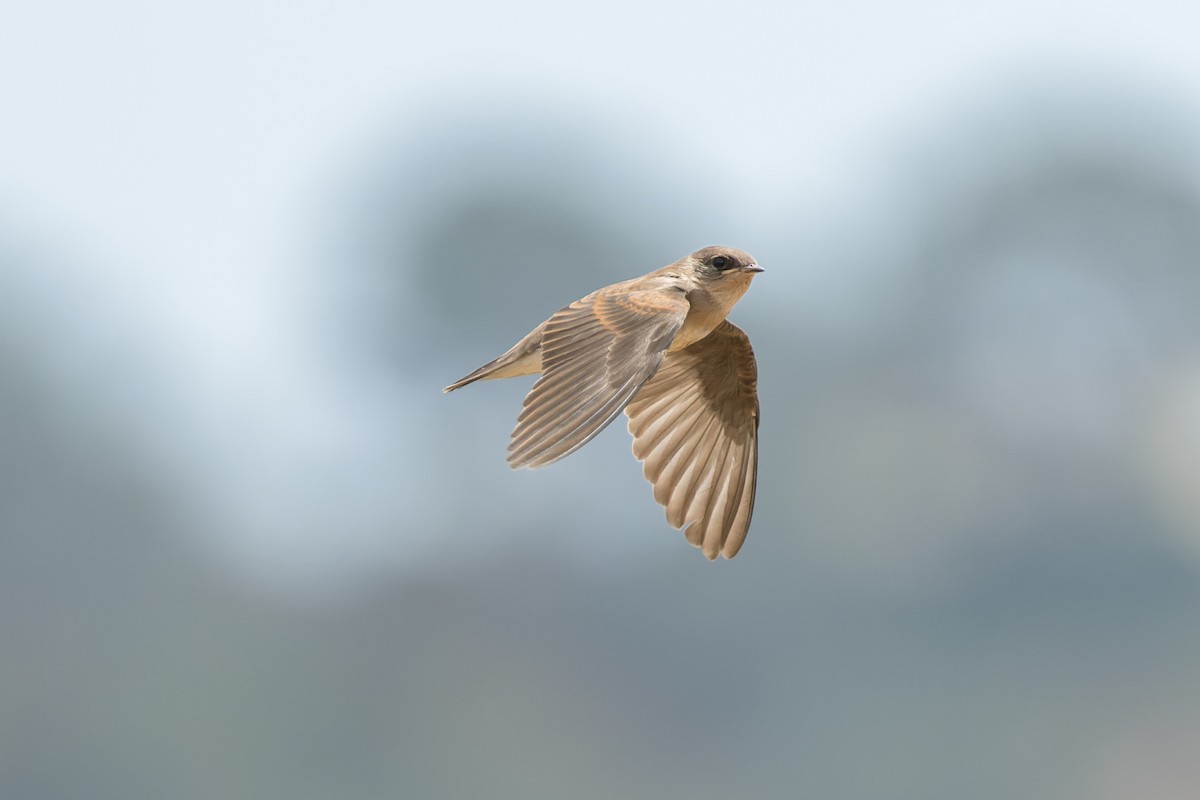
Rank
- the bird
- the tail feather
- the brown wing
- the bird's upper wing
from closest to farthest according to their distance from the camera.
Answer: the bird's upper wing → the bird → the tail feather → the brown wing

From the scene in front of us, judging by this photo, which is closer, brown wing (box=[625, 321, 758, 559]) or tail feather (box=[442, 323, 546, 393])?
tail feather (box=[442, 323, 546, 393])

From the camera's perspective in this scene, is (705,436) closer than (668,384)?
Yes

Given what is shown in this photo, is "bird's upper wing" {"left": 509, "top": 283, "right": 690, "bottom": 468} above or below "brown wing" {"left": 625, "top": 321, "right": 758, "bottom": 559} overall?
above

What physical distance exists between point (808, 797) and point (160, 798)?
66.2ft

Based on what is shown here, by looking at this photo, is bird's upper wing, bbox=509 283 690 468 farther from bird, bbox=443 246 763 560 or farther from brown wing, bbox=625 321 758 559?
brown wing, bbox=625 321 758 559

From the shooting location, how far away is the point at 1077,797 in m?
74.1

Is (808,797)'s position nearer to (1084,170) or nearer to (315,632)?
(315,632)

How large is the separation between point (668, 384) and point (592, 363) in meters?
2.09

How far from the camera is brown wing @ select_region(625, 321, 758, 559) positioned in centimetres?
1178

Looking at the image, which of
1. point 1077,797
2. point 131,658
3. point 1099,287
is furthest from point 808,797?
point 1099,287

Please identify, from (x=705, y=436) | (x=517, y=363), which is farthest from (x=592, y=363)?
(x=705, y=436)

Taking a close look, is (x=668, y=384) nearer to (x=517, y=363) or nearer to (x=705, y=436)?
(x=705, y=436)

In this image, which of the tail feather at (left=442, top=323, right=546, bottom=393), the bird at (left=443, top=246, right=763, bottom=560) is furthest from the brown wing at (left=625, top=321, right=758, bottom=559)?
the tail feather at (left=442, top=323, right=546, bottom=393)

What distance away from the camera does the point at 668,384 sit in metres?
12.1
